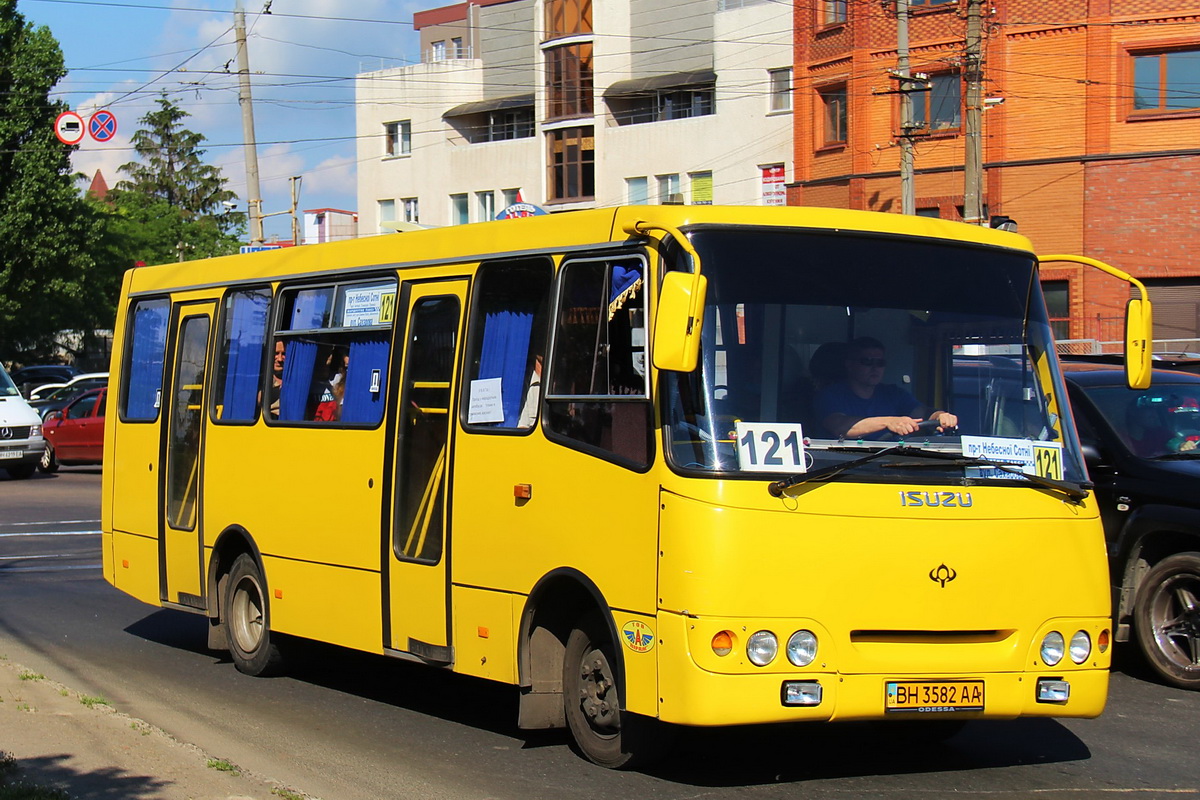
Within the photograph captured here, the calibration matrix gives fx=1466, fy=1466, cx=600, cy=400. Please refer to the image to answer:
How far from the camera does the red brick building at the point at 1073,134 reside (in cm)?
3738

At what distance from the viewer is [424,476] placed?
848 cm

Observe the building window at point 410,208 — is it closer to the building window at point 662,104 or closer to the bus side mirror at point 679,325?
the building window at point 662,104

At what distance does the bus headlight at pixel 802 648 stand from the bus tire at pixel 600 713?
0.90 meters

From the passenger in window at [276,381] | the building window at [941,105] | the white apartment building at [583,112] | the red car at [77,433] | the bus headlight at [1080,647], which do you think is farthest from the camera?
the white apartment building at [583,112]

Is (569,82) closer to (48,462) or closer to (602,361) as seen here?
(48,462)

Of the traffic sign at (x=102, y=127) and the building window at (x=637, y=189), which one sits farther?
the building window at (x=637, y=189)

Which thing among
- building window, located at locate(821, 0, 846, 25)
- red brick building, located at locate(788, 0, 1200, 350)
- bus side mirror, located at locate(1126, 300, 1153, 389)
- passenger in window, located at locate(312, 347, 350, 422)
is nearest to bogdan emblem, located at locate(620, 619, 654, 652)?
bus side mirror, located at locate(1126, 300, 1153, 389)

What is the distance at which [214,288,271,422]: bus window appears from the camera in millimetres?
10492

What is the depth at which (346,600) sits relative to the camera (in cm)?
915

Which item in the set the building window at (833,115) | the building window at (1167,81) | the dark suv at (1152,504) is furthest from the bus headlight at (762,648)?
the building window at (833,115)

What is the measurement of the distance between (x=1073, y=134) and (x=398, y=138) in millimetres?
35520

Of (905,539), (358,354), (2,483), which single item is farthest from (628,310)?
(2,483)

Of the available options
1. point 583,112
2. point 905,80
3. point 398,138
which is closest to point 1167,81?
point 905,80

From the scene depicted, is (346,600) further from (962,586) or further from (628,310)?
(962,586)
